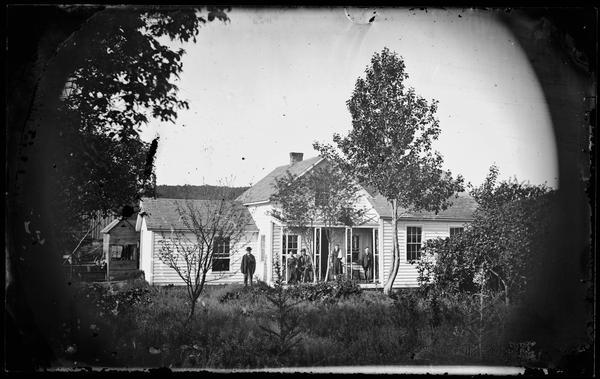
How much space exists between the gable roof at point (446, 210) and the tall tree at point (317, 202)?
233 millimetres

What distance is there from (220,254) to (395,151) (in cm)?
237

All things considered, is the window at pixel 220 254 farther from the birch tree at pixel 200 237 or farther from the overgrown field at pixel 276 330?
the overgrown field at pixel 276 330

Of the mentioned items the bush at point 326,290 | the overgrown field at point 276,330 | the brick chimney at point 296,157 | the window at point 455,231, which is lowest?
the overgrown field at point 276,330

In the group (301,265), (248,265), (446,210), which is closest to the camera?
(248,265)

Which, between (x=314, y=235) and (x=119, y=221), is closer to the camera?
(x=119, y=221)

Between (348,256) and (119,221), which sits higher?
(119,221)

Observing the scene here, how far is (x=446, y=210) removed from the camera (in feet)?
15.6

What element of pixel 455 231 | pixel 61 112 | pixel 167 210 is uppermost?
pixel 61 112

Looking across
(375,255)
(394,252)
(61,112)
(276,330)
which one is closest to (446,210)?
(394,252)

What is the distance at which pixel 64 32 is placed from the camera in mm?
3809

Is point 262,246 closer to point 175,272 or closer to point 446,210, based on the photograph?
point 175,272

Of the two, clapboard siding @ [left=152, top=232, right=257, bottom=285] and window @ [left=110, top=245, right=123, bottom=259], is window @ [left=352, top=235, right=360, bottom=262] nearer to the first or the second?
clapboard siding @ [left=152, top=232, right=257, bottom=285]

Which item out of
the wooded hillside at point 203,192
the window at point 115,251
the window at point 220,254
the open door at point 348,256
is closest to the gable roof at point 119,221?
the window at point 115,251

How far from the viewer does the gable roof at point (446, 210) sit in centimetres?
455
